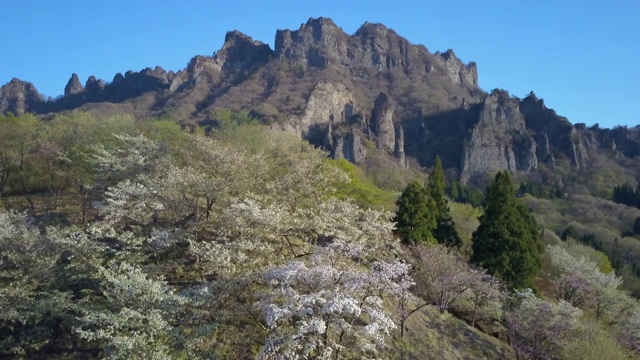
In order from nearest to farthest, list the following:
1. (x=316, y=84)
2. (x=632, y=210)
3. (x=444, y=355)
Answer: (x=444, y=355) < (x=632, y=210) < (x=316, y=84)

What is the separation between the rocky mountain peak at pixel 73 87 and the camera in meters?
184

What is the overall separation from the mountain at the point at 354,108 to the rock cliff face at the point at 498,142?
29 centimetres

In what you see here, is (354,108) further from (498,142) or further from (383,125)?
(498,142)

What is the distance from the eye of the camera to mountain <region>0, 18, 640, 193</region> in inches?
5305

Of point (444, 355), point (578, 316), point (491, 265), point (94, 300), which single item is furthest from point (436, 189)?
point (94, 300)

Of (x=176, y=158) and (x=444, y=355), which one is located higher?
(x=176, y=158)

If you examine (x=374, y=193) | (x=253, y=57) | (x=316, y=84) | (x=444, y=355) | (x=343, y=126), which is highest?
(x=253, y=57)

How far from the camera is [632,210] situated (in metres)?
86.1

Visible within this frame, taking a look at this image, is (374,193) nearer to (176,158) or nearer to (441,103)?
(176,158)

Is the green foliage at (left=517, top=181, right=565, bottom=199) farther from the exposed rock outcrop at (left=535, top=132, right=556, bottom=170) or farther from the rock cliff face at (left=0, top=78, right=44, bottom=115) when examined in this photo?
the rock cliff face at (left=0, top=78, right=44, bottom=115)

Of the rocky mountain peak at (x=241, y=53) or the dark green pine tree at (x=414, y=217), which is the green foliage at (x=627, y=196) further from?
the rocky mountain peak at (x=241, y=53)

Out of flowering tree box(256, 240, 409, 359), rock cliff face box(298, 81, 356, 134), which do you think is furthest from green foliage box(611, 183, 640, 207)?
flowering tree box(256, 240, 409, 359)

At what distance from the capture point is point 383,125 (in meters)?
145

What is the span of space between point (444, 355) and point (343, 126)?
117 metres
